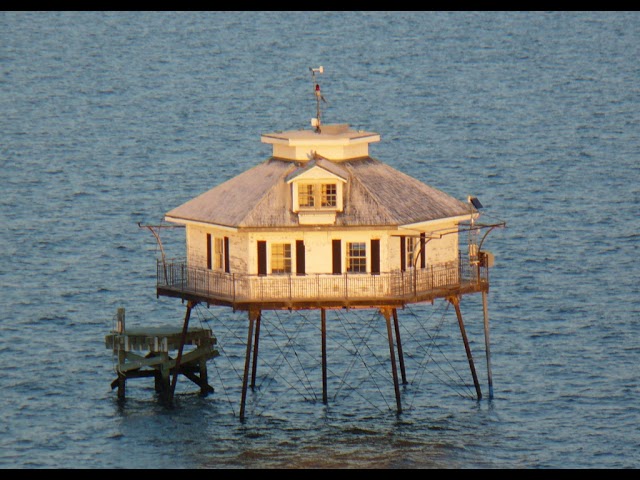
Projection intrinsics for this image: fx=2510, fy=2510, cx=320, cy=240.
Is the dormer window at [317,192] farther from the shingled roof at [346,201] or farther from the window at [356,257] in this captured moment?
the window at [356,257]

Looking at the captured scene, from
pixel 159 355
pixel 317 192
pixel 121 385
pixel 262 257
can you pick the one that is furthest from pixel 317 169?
pixel 121 385

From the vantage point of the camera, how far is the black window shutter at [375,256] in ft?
359

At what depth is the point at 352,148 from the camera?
113125 mm

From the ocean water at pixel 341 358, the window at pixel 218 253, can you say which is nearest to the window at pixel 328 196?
the window at pixel 218 253

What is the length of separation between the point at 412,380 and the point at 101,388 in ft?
49.5

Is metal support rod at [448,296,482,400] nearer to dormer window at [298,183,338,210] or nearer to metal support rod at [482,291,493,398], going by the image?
metal support rod at [482,291,493,398]

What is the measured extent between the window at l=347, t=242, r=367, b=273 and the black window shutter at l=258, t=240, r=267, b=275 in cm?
363

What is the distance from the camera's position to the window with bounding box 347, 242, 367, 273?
10969 cm

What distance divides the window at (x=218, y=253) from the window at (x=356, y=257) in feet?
19.6

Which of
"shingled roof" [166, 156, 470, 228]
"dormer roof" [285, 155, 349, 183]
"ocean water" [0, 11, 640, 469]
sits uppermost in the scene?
"dormer roof" [285, 155, 349, 183]

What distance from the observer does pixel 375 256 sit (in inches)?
4311

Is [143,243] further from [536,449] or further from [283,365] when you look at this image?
[536,449]

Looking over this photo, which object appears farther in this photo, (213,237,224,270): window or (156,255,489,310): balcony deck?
(213,237,224,270): window

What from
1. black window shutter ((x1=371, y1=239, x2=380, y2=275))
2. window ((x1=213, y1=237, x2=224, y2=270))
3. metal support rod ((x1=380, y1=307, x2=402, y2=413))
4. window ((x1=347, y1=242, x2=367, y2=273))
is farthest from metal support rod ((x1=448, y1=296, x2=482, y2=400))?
window ((x1=213, y1=237, x2=224, y2=270))
